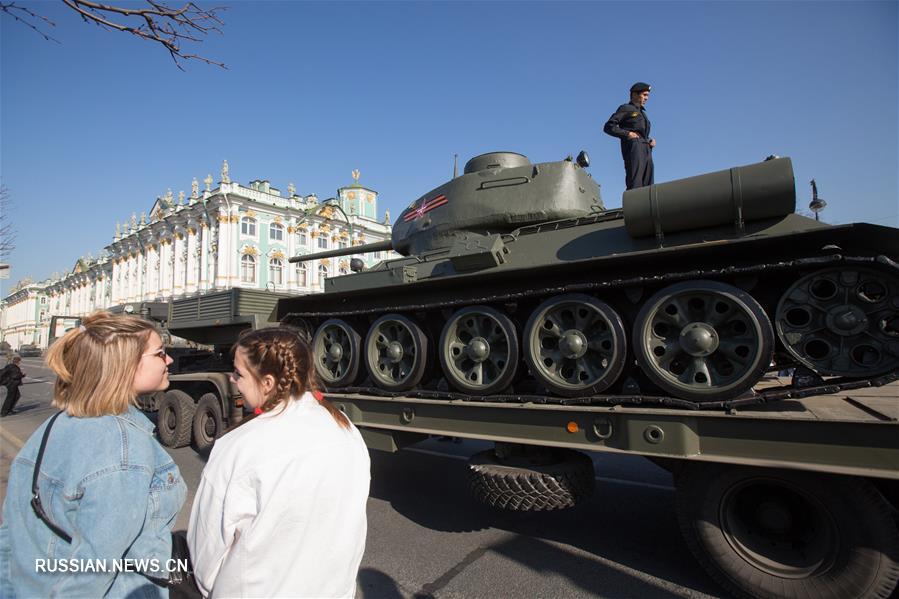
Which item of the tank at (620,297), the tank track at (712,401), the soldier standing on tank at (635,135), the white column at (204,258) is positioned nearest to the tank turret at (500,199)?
the tank at (620,297)

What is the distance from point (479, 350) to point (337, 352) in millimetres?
2053

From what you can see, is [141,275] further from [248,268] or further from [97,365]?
[97,365]

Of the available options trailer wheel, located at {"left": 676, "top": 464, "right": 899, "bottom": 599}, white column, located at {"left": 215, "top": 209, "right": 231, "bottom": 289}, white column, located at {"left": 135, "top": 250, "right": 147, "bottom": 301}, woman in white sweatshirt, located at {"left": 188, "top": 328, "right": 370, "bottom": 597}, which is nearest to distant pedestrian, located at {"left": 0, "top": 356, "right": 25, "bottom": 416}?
woman in white sweatshirt, located at {"left": 188, "top": 328, "right": 370, "bottom": 597}

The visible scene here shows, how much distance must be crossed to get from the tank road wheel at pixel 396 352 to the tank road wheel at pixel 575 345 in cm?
129

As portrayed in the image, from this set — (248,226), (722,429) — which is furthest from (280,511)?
(248,226)

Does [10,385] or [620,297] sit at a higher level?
[620,297]

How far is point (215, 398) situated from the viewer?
7.79 m

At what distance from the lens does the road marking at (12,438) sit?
26.2 feet

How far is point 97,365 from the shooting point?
1.67 metres

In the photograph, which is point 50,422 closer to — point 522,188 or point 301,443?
point 301,443

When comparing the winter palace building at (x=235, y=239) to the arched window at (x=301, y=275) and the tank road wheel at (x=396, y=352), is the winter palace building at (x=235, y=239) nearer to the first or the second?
the arched window at (x=301, y=275)

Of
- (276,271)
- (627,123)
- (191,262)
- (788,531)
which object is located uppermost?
(191,262)

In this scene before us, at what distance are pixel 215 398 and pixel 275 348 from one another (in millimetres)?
6930

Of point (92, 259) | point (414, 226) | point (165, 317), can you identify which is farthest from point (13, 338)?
point (414, 226)
